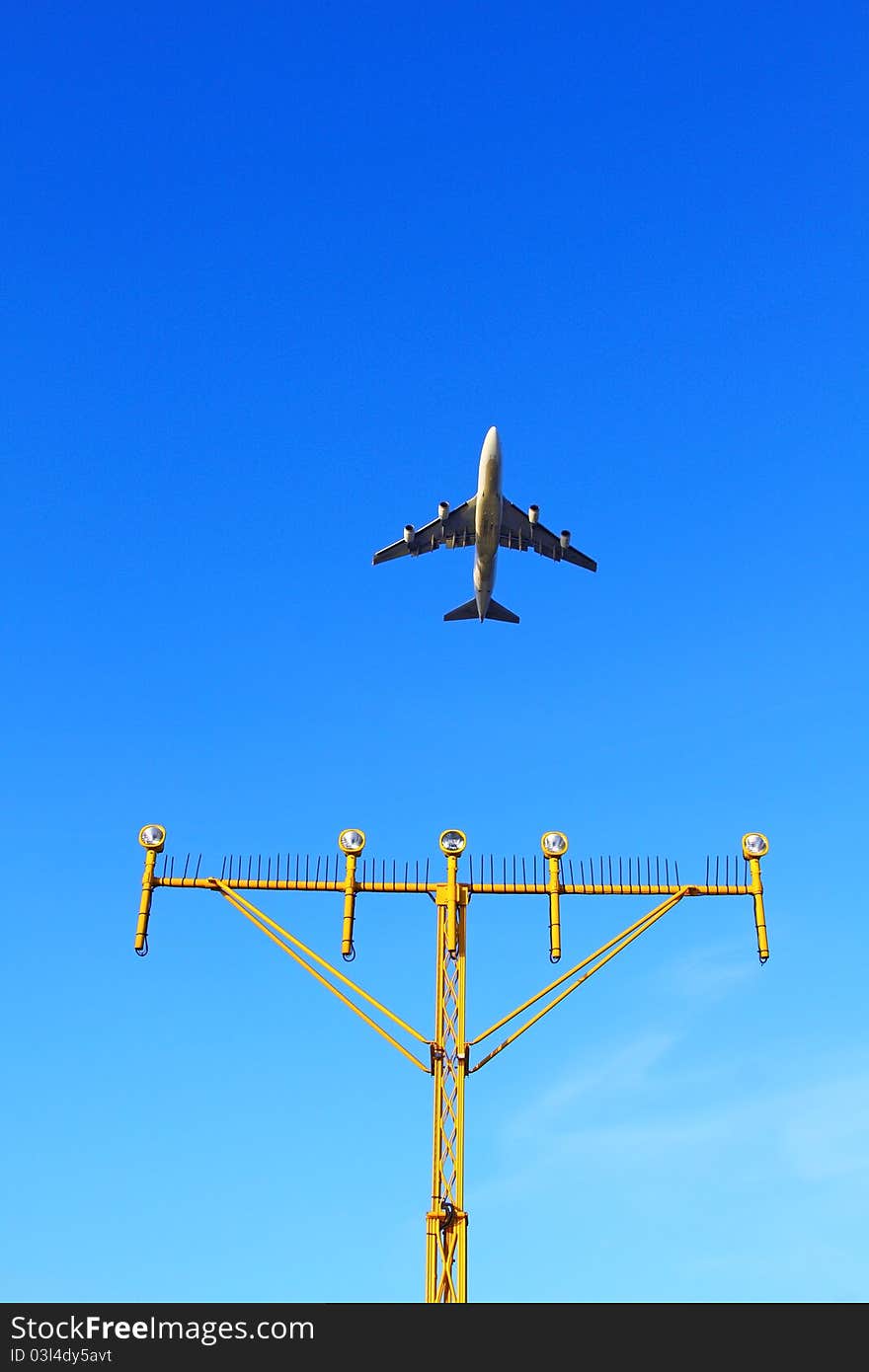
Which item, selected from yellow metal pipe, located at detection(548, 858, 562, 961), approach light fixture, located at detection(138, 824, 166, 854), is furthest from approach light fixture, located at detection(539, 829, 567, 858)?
approach light fixture, located at detection(138, 824, 166, 854)

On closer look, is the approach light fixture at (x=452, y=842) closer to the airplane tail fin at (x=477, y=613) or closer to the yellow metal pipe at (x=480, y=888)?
the yellow metal pipe at (x=480, y=888)

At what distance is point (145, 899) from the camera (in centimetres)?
3422

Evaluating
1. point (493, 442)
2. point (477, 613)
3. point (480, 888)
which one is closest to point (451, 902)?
point (480, 888)

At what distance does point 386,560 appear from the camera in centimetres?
7956

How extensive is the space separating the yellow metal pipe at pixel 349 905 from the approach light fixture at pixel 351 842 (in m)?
0.15

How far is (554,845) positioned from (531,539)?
4628 cm

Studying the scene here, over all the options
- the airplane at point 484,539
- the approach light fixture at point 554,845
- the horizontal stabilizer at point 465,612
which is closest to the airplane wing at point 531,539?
the airplane at point 484,539

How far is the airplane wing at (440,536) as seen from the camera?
251ft

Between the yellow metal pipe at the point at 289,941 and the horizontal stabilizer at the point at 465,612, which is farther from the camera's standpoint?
the horizontal stabilizer at the point at 465,612

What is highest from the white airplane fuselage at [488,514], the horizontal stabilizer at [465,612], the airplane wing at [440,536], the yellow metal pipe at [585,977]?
the horizontal stabilizer at [465,612]

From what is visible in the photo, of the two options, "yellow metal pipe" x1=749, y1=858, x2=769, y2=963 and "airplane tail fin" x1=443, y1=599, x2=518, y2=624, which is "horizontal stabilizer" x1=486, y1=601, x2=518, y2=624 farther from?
"yellow metal pipe" x1=749, y1=858, x2=769, y2=963

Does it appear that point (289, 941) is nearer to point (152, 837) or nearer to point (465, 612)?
point (152, 837)
